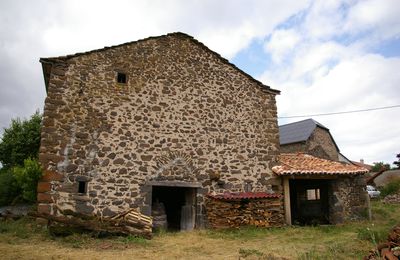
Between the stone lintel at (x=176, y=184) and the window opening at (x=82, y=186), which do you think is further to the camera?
the stone lintel at (x=176, y=184)

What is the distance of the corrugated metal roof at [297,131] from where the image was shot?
22.8 metres

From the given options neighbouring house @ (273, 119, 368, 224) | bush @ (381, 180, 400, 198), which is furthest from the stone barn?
bush @ (381, 180, 400, 198)

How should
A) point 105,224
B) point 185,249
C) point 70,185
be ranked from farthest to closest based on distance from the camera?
point 70,185 → point 105,224 → point 185,249

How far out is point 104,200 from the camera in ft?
30.6

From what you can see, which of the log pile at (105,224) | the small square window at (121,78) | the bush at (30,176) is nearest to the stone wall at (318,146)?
the small square window at (121,78)

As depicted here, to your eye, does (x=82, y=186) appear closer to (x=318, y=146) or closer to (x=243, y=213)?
(x=243, y=213)

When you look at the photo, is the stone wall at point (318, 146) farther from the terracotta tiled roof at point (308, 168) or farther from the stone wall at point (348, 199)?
the stone wall at point (348, 199)

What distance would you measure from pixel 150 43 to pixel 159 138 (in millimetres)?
3408

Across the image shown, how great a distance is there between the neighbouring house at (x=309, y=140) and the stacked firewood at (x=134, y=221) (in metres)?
15.5

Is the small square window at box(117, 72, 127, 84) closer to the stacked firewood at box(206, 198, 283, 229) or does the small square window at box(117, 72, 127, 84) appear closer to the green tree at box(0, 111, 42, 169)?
the stacked firewood at box(206, 198, 283, 229)

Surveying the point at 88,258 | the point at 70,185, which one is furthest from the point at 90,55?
the point at 88,258

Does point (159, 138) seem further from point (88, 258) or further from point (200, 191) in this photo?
point (88, 258)

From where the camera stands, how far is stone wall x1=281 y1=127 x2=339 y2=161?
22219mm

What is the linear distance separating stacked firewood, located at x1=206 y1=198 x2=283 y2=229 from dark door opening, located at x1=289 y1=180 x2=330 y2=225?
131 inches
